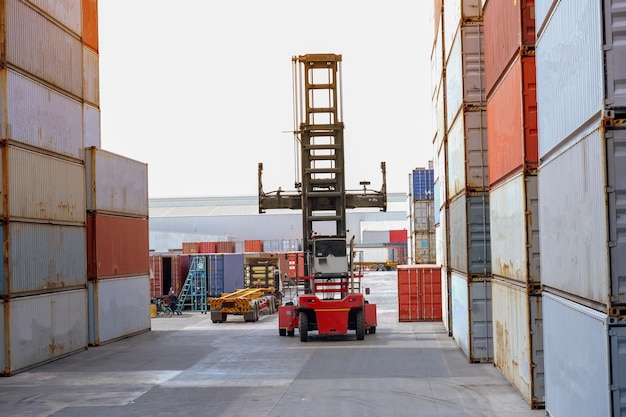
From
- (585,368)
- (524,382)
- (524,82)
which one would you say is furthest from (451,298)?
(585,368)

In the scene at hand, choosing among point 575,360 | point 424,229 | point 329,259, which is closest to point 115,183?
point 329,259

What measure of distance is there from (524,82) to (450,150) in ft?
35.3

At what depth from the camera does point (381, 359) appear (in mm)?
23297

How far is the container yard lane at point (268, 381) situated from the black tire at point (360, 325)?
0.48 meters

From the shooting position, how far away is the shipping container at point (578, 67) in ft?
30.2

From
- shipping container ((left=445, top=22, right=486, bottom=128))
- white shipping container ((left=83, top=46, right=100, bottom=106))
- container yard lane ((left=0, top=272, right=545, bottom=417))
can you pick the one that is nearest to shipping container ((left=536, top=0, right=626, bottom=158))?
container yard lane ((left=0, top=272, right=545, bottom=417))

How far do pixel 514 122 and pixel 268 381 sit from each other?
27.1ft

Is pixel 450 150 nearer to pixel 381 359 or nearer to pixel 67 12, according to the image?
pixel 381 359

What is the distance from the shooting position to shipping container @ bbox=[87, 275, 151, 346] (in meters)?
28.5

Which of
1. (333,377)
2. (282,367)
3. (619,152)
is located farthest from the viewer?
(282,367)

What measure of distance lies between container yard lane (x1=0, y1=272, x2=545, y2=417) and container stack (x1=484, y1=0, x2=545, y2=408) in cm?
97

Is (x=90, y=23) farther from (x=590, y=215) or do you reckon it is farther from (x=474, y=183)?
(x=590, y=215)

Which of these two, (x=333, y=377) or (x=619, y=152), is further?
(x=333, y=377)

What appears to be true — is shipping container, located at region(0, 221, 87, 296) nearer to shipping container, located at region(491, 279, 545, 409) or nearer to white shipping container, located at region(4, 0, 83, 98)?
white shipping container, located at region(4, 0, 83, 98)
